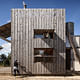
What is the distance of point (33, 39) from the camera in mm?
11625

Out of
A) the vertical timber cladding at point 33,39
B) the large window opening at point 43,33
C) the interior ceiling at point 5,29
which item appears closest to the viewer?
the vertical timber cladding at point 33,39

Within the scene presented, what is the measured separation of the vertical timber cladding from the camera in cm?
1138

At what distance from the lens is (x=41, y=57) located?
471 inches

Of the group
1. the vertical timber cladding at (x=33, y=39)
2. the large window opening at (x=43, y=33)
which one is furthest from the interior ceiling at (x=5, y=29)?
the large window opening at (x=43, y=33)

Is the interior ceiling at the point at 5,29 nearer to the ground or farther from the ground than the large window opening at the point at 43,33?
farther from the ground

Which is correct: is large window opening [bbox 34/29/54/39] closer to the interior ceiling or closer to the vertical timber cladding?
the vertical timber cladding

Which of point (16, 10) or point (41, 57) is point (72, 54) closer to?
point (41, 57)

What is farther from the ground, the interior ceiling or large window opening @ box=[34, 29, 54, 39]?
the interior ceiling

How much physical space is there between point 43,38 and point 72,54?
4531 millimetres

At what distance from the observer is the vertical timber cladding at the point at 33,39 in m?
11.4

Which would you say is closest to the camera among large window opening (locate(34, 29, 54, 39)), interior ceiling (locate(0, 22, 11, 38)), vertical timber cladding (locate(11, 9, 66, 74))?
vertical timber cladding (locate(11, 9, 66, 74))

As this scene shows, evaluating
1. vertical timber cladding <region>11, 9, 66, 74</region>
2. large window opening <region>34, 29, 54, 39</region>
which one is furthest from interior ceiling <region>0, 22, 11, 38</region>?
large window opening <region>34, 29, 54, 39</region>

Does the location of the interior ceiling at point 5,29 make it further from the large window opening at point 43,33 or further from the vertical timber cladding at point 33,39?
the large window opening at point 43,33

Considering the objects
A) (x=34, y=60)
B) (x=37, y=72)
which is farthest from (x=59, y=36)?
(x=37, y=72)
